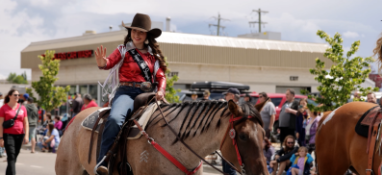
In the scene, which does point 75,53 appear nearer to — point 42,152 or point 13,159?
point 42,152

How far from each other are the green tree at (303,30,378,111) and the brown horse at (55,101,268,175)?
26.2ft

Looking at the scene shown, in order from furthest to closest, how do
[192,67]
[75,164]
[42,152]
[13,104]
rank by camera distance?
[192,67], [42,152], [13,104], [75,164]

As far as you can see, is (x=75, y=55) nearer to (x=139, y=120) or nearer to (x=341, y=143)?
(x=341, y=143)

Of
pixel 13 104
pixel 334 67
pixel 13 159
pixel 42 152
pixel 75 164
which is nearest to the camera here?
pixel 75 164

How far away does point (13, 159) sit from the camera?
9.01 metres

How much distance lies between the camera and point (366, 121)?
18.5 feet

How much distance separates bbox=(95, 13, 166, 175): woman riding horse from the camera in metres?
5.16

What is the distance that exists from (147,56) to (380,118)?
→ 290 cm

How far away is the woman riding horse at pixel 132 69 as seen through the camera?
16.9 feet

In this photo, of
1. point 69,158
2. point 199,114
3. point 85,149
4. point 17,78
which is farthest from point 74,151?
point 17,78

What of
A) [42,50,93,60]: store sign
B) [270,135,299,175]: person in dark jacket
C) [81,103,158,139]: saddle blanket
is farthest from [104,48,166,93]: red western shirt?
[42,50,93,60]: store sign

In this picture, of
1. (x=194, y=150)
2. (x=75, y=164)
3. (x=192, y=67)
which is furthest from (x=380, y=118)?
(x=192, y=67)

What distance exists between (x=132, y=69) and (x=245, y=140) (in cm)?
189

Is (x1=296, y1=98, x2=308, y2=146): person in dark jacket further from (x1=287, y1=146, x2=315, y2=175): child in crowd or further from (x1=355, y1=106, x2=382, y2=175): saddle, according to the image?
(x1=355, y1=106, x2=382, y2=175): saddle
